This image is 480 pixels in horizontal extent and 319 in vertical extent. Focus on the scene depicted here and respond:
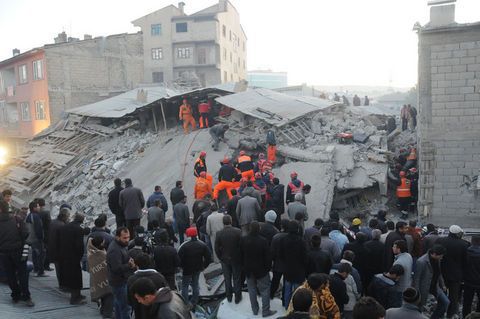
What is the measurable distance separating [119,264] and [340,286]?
10.4ft

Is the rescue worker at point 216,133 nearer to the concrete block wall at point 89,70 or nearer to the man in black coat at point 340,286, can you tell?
the man in black coat at point 340,286

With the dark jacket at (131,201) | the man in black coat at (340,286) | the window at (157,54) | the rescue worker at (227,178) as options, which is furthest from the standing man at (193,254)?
the window at (157,54)

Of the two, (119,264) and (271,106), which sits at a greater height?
(271,106)

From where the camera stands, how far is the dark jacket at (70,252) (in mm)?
7527

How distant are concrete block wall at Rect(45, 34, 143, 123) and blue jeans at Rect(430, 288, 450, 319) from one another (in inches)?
1133

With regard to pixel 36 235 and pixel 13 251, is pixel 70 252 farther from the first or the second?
pixel 36 235

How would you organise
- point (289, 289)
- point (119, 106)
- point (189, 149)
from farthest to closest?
point (119, 106) < point (189, 149) < point (289, 289)

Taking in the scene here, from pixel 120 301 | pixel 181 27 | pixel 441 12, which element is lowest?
pixel 120 301

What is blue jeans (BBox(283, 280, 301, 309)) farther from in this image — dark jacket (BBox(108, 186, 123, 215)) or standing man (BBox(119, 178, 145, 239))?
dark jacket (BBox(108, 186, 123, 215))

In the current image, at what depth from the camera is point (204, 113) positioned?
1833cm

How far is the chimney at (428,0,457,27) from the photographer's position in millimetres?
12484

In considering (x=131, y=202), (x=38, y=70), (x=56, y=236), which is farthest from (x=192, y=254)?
(x=38, y=70)

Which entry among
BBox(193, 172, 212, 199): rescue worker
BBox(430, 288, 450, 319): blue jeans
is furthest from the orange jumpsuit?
BBox(430, 288, 450, 319): blue jeans

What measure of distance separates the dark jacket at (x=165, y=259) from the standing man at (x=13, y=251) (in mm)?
2324
